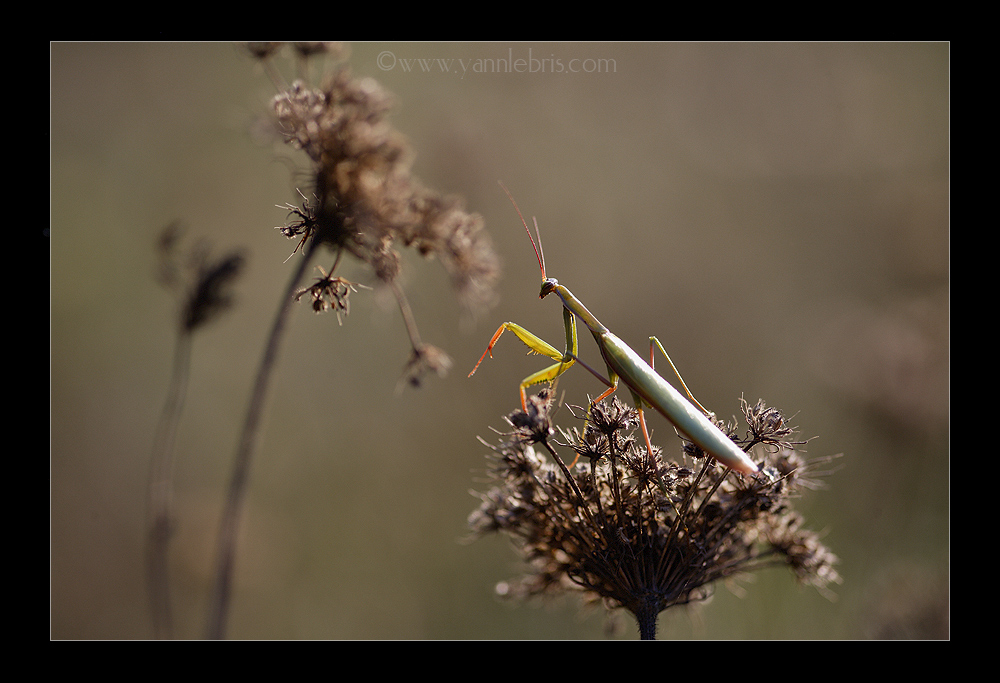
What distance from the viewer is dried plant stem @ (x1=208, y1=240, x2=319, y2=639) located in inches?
110

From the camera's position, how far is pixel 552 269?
5824 mm

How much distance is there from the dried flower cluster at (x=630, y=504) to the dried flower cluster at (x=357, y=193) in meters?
0.84

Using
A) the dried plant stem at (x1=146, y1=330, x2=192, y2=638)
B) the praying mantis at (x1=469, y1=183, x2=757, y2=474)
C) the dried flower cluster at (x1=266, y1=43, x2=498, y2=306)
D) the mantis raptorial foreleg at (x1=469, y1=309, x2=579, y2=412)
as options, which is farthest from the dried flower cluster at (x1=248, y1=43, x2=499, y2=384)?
the dried plant stem at (x1=146, y1=330, x2=192, y2=638)

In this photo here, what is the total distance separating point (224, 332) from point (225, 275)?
6.95 ft

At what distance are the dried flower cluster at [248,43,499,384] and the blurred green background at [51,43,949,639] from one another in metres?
0.75

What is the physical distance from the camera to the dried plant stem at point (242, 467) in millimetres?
2805

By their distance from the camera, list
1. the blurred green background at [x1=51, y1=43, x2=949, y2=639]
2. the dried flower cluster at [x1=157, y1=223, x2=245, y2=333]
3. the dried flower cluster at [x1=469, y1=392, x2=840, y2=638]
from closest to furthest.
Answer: the dried flower cluster at [x1=469, y1=392, x2=840, y2=638] < the dried flower cluster at [x1=157, y1=223, x2=245, y2=333] < the blurred green background at [x1=51, y1=43, x2=949, y2=639]

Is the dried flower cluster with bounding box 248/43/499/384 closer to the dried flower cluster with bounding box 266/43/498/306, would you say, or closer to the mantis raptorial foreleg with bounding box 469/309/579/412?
the dried flower cluster with bounding box 266/43/498/306

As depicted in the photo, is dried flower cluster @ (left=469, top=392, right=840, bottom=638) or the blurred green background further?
the blurred green background

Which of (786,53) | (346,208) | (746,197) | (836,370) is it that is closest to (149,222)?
(346,208)

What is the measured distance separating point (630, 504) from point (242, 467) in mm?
1947

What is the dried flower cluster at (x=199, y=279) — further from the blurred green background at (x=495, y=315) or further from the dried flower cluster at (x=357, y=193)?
the dried flower cluster at (x=357, y=193)

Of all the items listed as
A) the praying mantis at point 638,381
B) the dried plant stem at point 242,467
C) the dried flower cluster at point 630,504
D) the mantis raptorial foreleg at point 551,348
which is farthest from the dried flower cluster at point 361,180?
the dried flower cluster at point 630,504

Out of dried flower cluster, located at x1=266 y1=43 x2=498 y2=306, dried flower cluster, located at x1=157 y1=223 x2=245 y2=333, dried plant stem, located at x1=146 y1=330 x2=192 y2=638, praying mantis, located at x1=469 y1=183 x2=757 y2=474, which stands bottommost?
dried plant stem, located at x1=146 y1=330 x2=192 y2=638
